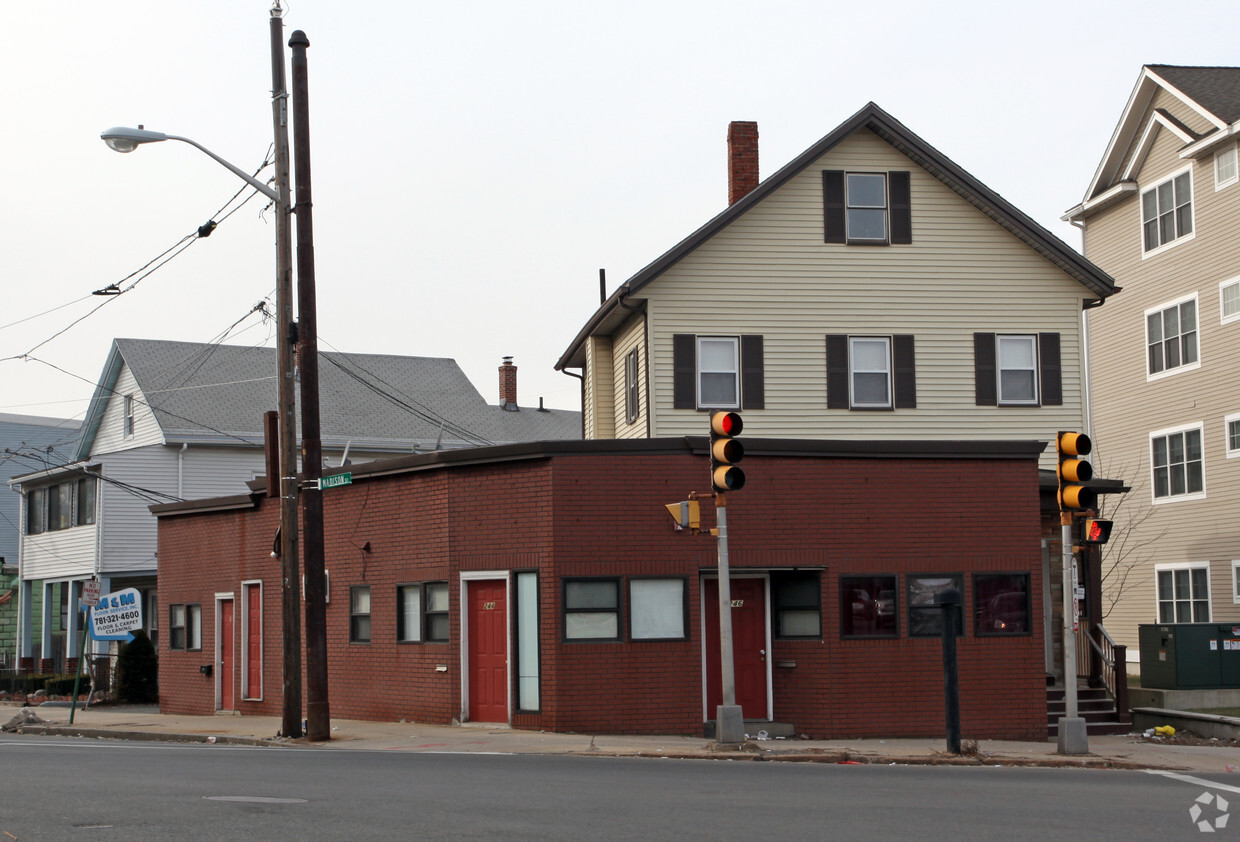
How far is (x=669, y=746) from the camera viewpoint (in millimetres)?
17547

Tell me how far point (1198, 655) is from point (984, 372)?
656 cm

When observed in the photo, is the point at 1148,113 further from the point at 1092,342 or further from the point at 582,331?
the point at 582,331

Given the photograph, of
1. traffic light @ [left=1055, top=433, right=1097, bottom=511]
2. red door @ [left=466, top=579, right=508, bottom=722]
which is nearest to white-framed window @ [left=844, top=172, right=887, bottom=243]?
red door @ [left=466, top=579, right=508, bottom=722]

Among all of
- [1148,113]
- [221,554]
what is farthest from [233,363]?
[1148,113]

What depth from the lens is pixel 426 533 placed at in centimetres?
2123

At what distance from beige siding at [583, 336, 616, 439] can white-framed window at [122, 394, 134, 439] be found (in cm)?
1883

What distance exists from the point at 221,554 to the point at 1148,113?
2562 cm

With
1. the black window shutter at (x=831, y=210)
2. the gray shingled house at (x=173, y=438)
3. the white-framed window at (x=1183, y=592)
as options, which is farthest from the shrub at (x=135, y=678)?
the white-framed window at (x=1183, y=592)

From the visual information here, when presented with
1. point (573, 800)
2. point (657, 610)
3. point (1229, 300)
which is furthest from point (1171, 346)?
point (573, 800)

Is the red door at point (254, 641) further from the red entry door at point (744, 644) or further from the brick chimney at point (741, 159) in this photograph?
the brick chimney at point (741, 159)

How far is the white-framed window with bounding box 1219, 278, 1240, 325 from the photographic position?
31.9m

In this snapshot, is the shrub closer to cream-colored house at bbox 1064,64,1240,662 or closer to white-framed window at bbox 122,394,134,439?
white-framed window at bbox 122,394,134,439

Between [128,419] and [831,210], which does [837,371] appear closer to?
[831,210]

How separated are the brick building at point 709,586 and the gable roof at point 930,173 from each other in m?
6.97
